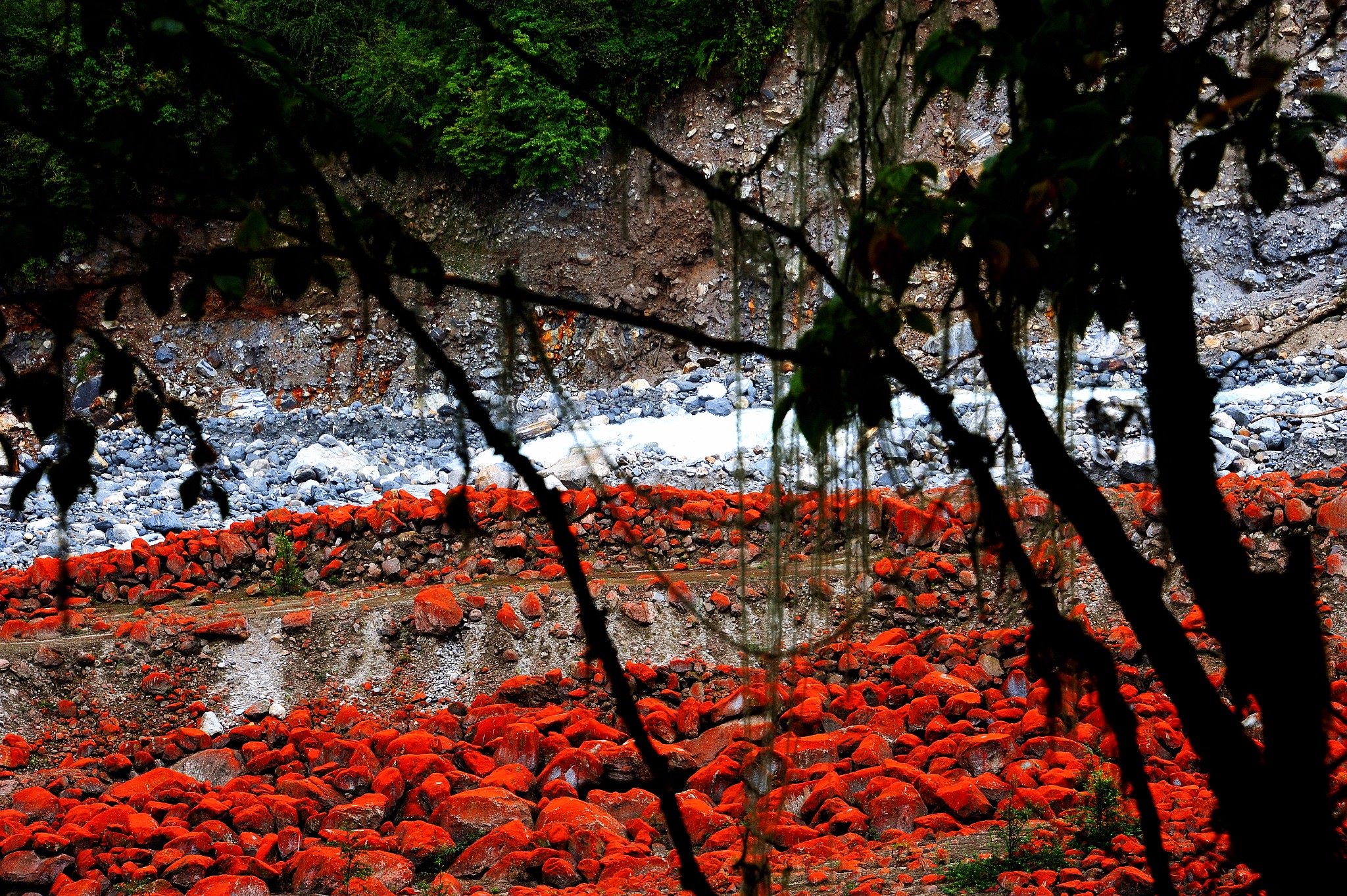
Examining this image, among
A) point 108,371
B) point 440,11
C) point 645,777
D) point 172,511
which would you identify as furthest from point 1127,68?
point 172,511

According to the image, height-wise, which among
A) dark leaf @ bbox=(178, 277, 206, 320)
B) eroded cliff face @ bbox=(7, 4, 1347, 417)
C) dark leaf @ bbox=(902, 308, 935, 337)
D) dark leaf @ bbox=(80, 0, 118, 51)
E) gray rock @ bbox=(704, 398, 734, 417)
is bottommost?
dark leaf @ bbox=(902, 308, 935, 337)

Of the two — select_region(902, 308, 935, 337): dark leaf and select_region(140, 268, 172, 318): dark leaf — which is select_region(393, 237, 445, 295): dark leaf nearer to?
select_region(140, 268, 172, 318): dark leaf

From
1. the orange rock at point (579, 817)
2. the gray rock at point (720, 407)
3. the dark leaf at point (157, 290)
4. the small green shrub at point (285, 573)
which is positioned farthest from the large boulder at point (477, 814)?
the gray rock at point (720, 407)

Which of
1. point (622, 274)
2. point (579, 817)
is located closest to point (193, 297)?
point (579, 817)

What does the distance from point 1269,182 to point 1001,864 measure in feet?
5.64

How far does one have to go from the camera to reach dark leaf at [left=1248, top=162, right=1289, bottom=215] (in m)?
0.76

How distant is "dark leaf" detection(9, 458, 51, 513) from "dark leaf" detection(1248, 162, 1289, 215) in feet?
3.02

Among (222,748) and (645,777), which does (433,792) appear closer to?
(645,777)

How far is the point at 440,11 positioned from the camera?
979 millimetres

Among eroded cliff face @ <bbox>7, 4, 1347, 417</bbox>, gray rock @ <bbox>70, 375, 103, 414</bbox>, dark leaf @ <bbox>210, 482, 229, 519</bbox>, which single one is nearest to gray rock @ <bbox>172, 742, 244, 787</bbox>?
dark leaf @ <bbox>210, 482, 229, 519</bbox>

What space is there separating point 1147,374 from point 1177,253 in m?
0.09

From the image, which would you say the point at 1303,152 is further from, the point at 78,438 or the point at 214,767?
the point at 214,767

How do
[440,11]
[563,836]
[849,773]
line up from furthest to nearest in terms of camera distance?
[849,773] < [563,836] < [440,11]

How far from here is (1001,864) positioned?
2.09m
